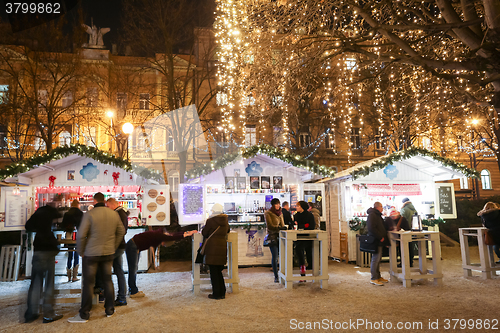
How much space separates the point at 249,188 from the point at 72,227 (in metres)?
4.99

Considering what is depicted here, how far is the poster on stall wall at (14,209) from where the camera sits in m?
9.30

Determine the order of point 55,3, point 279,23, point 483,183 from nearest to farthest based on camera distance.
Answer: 1. point 279,23
2. point 55,3
3. point 483,183

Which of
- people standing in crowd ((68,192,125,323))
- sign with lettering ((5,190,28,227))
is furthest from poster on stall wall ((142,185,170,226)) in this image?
people standing in crowd ((68,192,125,323))

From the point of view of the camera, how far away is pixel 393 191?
455 inches

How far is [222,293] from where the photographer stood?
6.50m

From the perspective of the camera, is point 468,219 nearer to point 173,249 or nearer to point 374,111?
point 374,111

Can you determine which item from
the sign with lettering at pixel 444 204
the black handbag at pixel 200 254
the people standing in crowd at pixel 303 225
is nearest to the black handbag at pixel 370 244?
the people standing in crowd at pixel 303 225

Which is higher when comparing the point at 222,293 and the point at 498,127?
the point at 498,127

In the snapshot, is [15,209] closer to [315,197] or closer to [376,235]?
[315,197]

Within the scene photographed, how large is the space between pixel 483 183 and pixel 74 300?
3095cm

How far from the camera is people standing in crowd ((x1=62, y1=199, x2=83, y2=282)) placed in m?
7.40

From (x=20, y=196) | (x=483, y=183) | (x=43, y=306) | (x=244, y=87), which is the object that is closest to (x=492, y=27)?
(x=244, y=87)

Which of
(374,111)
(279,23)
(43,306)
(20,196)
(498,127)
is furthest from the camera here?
(374,111)

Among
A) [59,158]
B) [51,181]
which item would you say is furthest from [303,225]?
[51,181]
